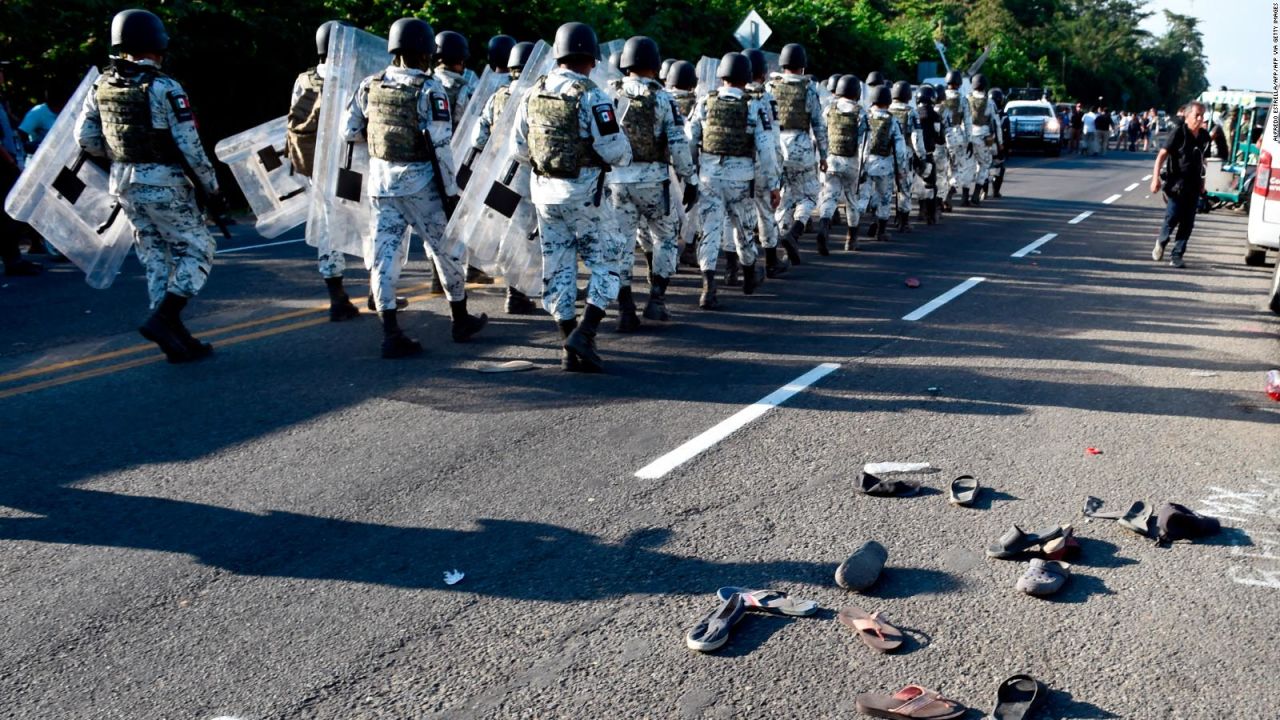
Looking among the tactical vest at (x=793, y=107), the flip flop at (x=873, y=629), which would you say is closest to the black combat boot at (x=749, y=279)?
the tactical vest at (x=793, y=107)

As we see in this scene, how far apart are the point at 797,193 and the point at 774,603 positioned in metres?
8.69

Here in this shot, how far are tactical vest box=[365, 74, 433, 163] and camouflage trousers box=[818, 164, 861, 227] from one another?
248 inches

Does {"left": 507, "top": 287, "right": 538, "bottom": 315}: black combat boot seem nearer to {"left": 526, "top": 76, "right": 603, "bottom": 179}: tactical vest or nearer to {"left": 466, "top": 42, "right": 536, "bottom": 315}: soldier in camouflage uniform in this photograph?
{"left": 466, "top": 42, "right": 536, "bottom": 315}: soldier in camouflage uniform

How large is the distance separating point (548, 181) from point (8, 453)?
11.3ft

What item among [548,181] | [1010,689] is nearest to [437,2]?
[548,181]

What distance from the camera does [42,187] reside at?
25.6 ft

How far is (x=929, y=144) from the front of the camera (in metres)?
15.1

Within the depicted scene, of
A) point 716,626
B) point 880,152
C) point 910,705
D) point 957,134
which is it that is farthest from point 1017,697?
point 957,134

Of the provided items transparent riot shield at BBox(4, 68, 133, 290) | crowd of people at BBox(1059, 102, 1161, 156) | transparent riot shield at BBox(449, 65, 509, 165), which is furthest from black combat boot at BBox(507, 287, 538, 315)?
crowd of people at BBox(1059, 102, 1161, 156)

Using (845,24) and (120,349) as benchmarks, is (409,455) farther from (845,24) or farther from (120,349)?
(845,24)

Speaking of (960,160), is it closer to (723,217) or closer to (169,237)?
(723,217)

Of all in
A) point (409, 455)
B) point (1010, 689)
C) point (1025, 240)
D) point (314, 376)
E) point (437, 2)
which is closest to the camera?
point (1010, 689)

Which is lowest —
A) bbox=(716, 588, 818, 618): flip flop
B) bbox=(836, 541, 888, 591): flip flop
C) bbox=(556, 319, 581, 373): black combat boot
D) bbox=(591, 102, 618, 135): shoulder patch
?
bbox=(716, 588, 818, 618): flip flop

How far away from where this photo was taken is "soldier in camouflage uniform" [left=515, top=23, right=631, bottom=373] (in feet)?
22.9
